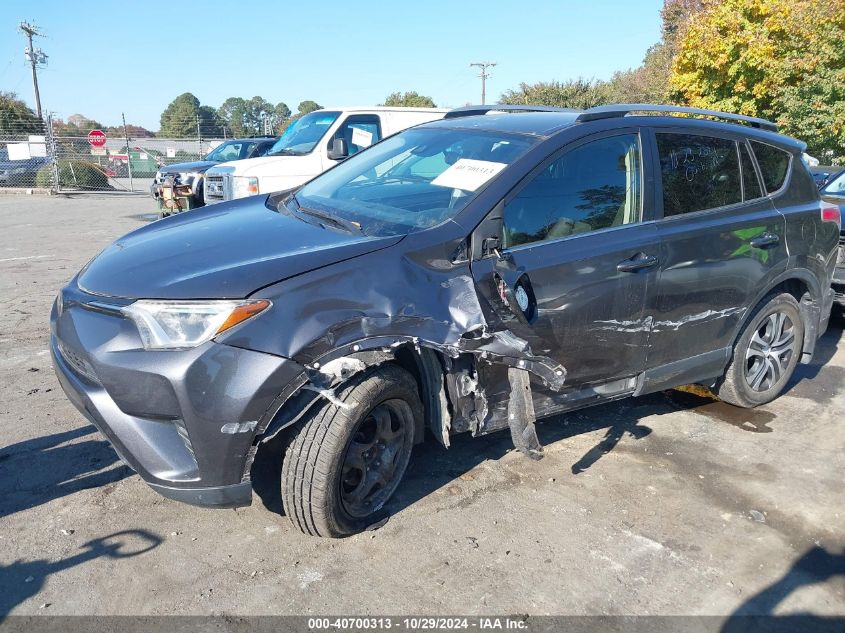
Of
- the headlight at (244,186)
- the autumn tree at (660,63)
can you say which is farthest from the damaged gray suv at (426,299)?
the autumn tree at (660,63)

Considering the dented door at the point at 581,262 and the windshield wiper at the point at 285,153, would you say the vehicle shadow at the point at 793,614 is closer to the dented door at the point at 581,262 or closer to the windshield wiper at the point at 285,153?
the dented door at the point at 581,262

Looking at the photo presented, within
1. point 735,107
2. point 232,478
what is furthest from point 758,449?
point 735,107

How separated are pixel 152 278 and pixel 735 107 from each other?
19.5 metres

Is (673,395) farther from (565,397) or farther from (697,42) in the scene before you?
(697,42)

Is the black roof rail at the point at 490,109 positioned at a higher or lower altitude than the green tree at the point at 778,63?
lower

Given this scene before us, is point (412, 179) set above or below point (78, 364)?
above

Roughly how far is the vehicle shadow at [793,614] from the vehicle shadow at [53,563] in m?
2.42

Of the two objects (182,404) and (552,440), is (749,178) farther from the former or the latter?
(182,404)

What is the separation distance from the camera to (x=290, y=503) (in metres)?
2.79

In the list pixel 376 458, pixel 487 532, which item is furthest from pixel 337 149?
pixel 487 532

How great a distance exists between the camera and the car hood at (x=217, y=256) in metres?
2.60

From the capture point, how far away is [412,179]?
11.8 ft

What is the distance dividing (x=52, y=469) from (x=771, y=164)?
468 cm

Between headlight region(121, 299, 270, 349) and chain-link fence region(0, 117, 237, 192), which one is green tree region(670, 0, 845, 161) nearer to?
chain-link fence region(0, 117, 237, 192)
